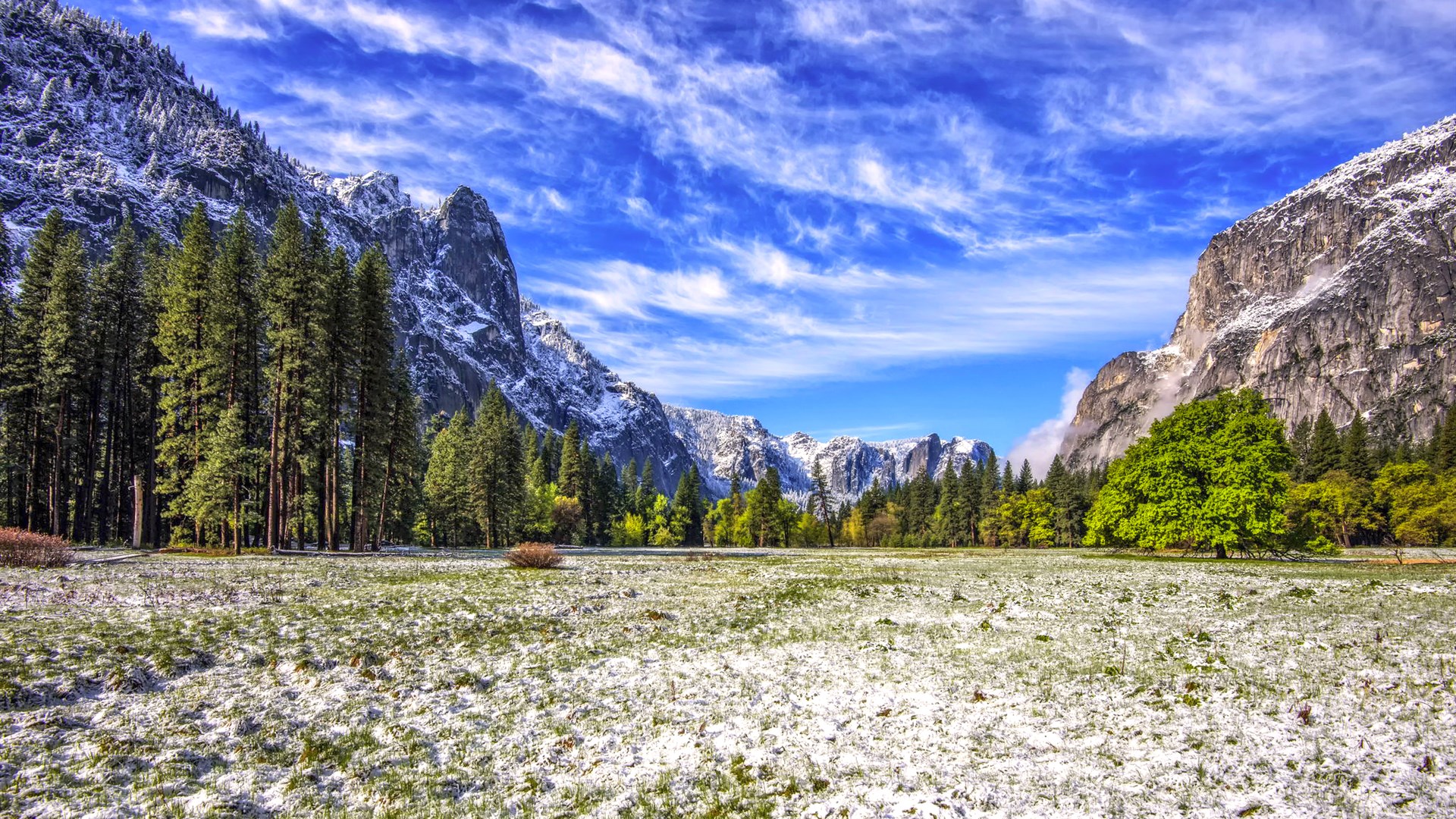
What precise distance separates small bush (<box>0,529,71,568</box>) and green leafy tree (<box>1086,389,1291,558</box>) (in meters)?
60.7

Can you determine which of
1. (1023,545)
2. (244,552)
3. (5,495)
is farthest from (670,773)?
(1023,545)

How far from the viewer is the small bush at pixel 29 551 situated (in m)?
23.7

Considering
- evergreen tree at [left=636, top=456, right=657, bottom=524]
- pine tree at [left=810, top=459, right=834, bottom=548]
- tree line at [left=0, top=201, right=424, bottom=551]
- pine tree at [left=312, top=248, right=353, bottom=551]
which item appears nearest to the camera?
tree line at [left=0, top=201, right=424, bottom=551]

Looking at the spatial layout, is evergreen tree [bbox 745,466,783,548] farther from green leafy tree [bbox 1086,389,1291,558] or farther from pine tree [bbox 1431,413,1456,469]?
pine tree [bbox 1431,413,1456,469]

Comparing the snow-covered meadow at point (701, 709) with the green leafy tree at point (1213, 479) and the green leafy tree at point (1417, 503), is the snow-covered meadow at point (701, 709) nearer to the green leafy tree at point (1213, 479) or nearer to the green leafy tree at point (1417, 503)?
the green leafy tree at point (1213, 479)

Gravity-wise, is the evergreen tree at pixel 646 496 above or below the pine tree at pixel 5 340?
below

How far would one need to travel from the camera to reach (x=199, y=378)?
38.0 m

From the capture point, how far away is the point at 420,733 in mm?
9852

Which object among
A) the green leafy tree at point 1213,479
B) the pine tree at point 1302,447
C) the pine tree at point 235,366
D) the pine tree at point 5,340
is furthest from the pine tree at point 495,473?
the pine tree at point 1302,447

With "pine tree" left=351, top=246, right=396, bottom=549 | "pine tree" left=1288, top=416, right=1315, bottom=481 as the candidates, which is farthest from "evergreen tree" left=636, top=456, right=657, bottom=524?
"pine tree" left=1288, top=416, right=1315, bottom=481

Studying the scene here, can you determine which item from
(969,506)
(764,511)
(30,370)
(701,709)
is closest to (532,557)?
(701,709)

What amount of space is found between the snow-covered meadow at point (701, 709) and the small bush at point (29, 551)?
635 centimetres

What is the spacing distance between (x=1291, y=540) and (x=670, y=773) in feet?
182

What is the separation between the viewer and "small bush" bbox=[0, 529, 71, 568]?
23.7 meters
